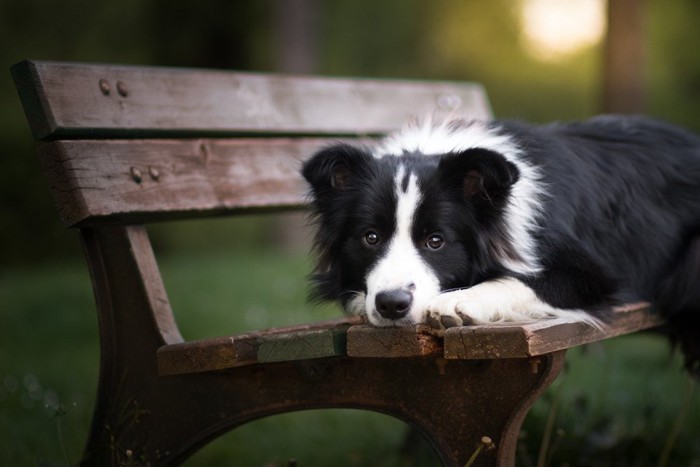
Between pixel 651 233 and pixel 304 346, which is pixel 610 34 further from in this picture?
pixel 304 346

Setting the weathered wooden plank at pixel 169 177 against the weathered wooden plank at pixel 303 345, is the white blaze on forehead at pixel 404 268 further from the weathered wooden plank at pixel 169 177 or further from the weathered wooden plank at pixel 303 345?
the weathered wooden plank at pixel 169 177

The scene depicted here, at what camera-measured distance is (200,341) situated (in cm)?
299

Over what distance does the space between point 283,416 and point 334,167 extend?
240 centimetres

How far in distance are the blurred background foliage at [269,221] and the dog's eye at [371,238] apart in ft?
3.59

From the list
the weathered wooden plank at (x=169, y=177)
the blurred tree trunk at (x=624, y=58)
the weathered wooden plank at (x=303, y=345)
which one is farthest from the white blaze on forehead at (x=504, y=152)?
the blurred tree trunk at (x=624, y=58)

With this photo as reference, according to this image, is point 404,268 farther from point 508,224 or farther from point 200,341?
point 200,341

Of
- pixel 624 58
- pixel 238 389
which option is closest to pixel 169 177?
pixel 238 389

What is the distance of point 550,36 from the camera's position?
2033 centimetres

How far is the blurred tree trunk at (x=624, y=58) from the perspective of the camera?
384 inches

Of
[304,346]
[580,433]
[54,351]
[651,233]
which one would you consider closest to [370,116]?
[651,233]

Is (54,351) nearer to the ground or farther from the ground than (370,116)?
nearer to the ground

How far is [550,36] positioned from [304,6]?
8.73 m

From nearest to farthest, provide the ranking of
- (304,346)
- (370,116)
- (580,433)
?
(304,346)
(580,433)
(370,116)

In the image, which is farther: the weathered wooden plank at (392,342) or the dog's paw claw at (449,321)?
the dog's paw claw at (449,321)
